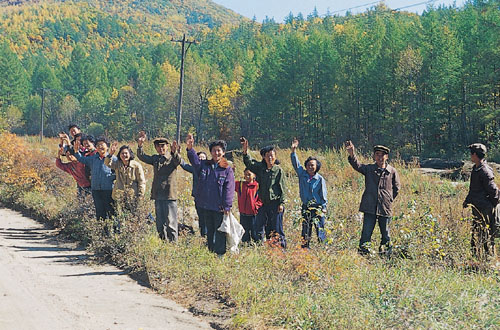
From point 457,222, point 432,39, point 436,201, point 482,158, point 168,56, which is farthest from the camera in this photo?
point 168,56

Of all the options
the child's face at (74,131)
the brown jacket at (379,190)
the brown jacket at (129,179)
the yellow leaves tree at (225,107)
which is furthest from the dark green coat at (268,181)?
the yellow leaves tree at (225,107)

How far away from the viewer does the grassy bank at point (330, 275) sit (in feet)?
15.5

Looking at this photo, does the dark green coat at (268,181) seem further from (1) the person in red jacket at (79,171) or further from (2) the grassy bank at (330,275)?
(1) the person in red jacket at (79,171)

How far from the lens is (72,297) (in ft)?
19.5

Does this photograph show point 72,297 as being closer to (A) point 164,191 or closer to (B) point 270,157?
(A) point 164,191

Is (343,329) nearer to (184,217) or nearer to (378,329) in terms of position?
(378,329)

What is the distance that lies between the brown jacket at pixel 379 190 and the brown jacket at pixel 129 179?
3598 mm

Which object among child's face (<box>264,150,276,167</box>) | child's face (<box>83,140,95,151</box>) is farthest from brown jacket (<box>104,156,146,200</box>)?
child's face (<box>264,150,276,167</box>)

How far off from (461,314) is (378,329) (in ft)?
2.81

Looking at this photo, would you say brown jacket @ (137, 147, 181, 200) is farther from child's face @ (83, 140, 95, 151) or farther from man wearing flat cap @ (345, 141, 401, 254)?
man wearing flat cap @ (345, 141, 401, 254)

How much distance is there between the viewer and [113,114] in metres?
83.1

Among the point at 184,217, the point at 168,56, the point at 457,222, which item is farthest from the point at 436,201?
the point at 168,56

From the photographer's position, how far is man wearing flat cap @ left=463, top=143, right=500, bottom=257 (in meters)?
7.01

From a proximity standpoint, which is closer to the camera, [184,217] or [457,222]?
[457,222]
